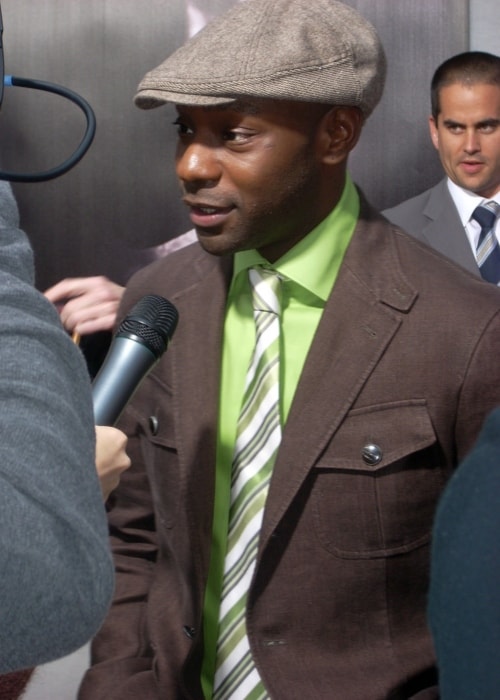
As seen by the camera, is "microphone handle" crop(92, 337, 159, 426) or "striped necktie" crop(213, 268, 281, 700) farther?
"striped necktie" crop(213, 268, 281, 700)

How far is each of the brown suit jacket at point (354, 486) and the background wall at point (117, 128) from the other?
3.51 ft

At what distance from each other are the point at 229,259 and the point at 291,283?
0.15 m

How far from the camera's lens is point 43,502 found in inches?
27.3

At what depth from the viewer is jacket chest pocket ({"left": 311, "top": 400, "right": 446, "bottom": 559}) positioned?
58.2 inches

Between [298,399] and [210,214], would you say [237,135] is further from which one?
[298,399]

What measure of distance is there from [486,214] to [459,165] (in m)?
0.16

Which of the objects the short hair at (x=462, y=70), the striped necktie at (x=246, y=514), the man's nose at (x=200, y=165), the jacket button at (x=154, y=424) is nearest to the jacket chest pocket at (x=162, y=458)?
the jacket button at (x=154, y=424)

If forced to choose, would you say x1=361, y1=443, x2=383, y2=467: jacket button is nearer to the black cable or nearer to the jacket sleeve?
the jacket sleeve

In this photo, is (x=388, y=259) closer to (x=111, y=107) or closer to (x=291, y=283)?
(x=291, y=283)

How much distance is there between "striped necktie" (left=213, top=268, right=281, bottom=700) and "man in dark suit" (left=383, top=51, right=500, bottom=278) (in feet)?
3.81

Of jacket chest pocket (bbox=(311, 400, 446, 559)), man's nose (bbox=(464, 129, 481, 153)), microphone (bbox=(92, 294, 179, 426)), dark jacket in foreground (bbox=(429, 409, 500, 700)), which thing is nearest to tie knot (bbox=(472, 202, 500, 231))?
man's nose (bbox=(464, 129, 481, 153))

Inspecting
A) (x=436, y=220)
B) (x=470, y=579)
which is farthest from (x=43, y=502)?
(x=436, y=220)

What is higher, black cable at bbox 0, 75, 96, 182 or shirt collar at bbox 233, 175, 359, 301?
black cable at bbox 0, 75, 96, 182

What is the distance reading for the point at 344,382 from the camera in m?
1.52
